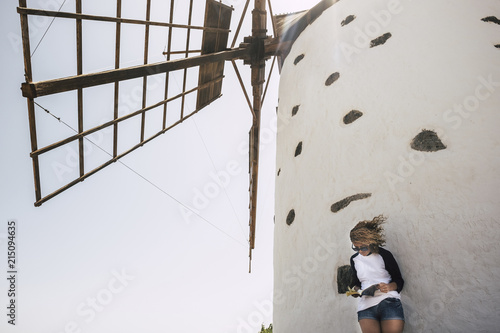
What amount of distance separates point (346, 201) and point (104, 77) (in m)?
3.10

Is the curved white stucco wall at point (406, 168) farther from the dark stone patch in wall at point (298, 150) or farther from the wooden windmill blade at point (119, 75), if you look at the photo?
the wooden windmill blade at point (119, 75)

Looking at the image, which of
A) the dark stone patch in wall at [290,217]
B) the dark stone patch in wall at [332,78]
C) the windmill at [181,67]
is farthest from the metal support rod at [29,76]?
the dark stone patch in wall at [332,78]

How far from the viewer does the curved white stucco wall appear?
96.0 inches

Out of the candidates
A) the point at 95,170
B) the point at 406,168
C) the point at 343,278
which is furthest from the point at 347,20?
the point at 95,170

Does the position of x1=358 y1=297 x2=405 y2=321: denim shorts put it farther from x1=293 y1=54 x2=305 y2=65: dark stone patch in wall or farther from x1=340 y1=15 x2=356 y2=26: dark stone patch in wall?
x1=293 y1=54 x2=305 y2=65: dark stone patch in wall

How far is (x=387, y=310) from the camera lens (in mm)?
2246

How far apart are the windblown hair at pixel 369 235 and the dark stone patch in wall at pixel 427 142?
77cm

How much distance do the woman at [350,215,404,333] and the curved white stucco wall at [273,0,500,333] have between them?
29 cm

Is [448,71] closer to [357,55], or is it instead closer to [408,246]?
[357,55]

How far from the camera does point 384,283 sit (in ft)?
7.61

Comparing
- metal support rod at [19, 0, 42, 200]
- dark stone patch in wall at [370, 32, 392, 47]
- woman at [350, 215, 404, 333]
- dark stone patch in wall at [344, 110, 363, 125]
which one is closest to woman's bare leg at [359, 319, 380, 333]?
woman at [350, 215, 404, 333]

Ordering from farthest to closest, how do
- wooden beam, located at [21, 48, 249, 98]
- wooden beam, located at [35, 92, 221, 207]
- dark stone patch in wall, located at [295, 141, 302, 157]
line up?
dark stone patch in wall, located at [295, 141, 302, 157]
wooden beam, located at [35, 92, 221, 207]
wooden beam, located at [21, 48, 249, 98]

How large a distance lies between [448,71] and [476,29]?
0.65 meters

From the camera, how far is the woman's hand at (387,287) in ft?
7.49
